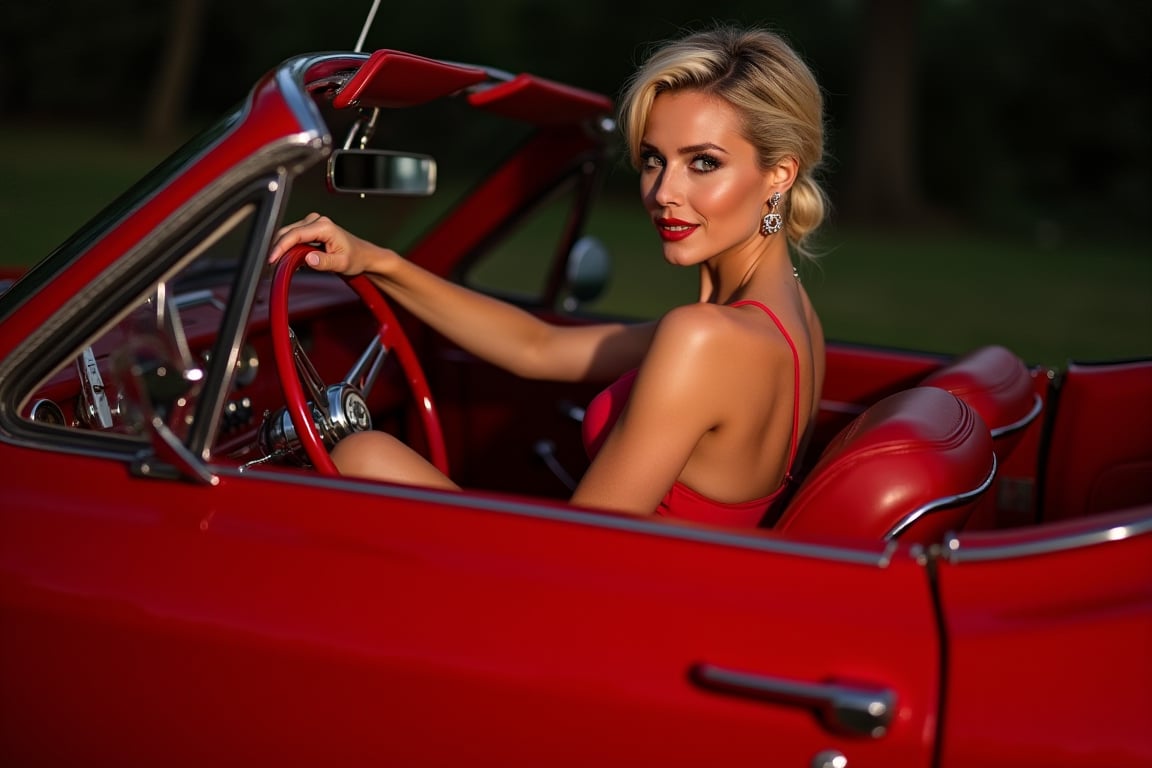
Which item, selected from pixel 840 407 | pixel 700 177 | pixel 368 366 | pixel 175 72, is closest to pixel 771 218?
pixel 700 177

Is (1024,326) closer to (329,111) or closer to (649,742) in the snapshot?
(329,111)

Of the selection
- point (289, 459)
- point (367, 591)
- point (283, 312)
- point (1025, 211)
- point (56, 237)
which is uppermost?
point (1025, 211)

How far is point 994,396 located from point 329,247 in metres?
1.46

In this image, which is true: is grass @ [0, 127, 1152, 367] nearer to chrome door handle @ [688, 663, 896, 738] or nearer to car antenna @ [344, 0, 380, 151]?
car antenna @ [344, 0, 380, 151]

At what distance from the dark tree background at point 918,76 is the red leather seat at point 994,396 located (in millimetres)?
14663

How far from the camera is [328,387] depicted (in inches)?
99.5

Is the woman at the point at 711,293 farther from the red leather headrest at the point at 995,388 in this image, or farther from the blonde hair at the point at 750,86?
the red leather headrest at the point at 995,388

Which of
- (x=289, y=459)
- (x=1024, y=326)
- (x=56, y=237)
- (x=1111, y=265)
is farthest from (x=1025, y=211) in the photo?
(x=289, y=459)

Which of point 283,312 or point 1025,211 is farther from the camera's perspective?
point 1025,211

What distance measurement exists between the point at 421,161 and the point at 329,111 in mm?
383

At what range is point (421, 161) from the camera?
2.98m

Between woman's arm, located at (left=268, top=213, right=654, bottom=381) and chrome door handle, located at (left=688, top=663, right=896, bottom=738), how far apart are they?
1.26 meters

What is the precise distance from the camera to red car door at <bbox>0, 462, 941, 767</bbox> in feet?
5.39

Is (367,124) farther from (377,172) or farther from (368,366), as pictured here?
(368,366)
